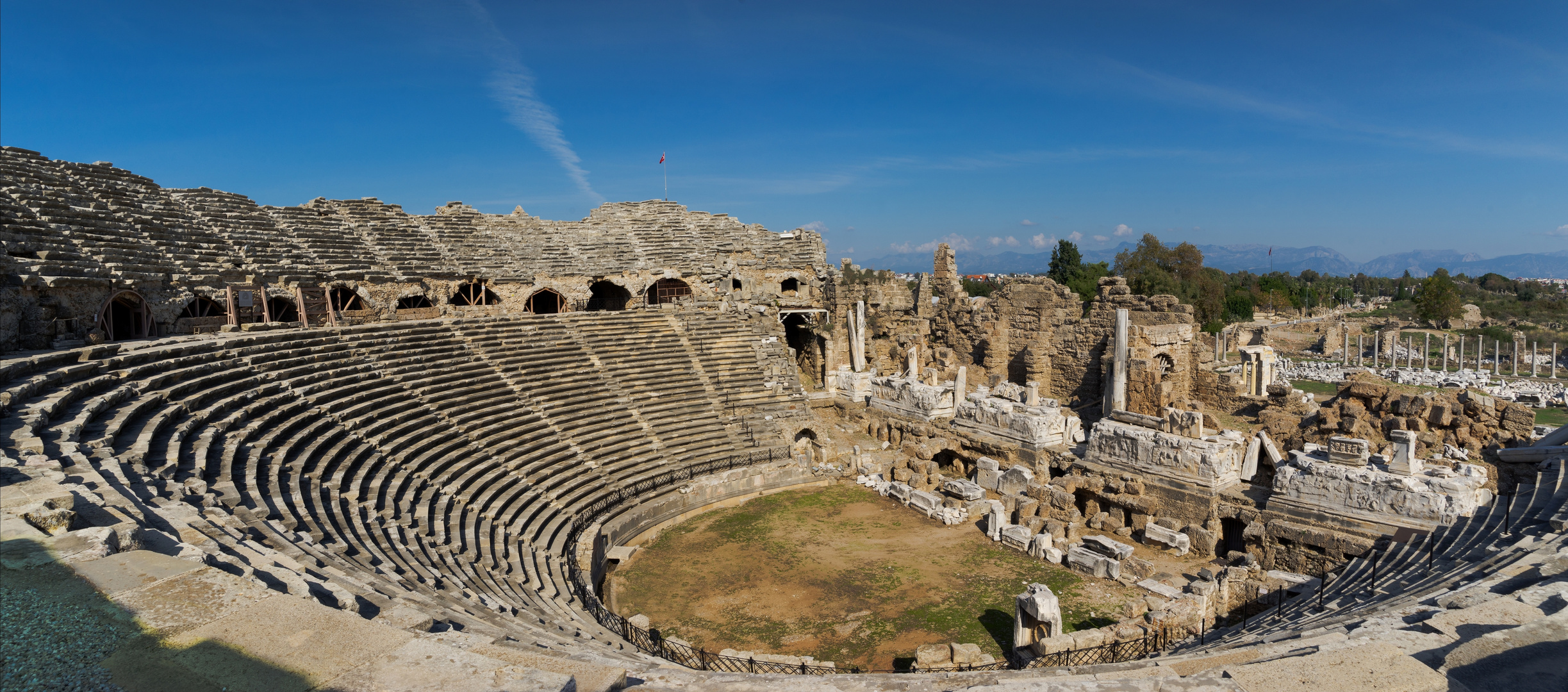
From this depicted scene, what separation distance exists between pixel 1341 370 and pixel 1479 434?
2042 cm

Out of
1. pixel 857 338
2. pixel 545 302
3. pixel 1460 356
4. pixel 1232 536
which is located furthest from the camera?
pixel 1460 356

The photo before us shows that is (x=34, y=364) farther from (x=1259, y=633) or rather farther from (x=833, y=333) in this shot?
(x=833, y=333)

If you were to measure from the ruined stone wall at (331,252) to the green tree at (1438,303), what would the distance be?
134ft

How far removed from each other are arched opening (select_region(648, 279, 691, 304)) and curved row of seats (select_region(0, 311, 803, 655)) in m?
7.37

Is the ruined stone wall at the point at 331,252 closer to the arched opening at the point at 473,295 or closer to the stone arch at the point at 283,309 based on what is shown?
the arched opening at the point at 473,295

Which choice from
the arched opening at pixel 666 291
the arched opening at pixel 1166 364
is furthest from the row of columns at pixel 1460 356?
the arched opening at pixel 666 291

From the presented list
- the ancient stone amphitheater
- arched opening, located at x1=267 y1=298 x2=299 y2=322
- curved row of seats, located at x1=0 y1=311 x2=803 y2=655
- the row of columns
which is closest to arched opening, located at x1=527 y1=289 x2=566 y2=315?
the ancient stone amphitheater

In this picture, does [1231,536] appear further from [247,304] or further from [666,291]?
[247,304]

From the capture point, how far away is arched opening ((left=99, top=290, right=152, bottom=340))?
16.3 meters

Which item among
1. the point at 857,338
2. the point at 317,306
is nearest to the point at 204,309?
the point at 317,306

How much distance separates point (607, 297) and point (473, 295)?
5.66 meters

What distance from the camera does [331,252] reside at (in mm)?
24172

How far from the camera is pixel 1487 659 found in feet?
17.3

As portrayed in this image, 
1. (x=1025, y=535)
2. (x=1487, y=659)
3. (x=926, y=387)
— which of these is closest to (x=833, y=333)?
(x=926, y=387)
